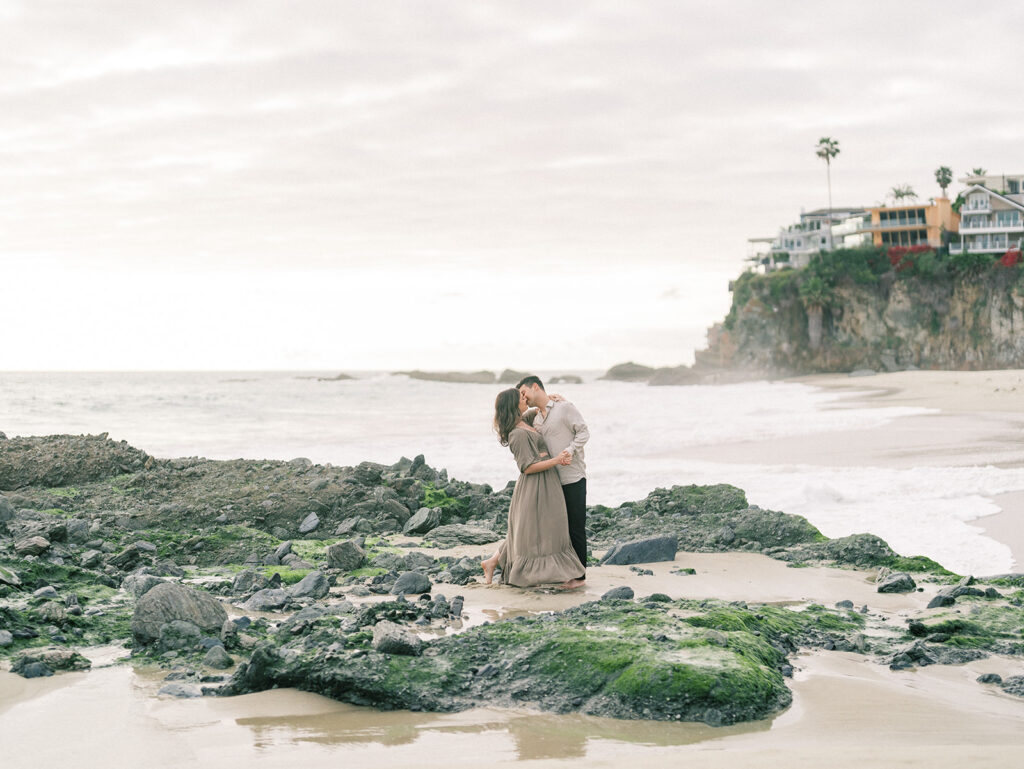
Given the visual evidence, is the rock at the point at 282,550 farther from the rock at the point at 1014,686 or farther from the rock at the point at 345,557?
the rock at the point at 1014,686

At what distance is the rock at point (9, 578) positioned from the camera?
6777mm

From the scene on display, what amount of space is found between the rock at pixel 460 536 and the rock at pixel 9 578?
4435 mm

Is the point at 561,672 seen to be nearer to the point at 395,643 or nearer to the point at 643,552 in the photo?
the point at 395,643

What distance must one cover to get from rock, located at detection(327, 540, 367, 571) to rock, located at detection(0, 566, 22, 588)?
8.81 ft

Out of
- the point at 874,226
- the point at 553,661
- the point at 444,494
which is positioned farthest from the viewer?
the point at 874,226

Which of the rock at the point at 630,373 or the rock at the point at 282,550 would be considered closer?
the rock at the point at 282,550

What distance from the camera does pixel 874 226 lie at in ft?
278

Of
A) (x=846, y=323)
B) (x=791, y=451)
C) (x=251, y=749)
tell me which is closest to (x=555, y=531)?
(x=251, y=749)

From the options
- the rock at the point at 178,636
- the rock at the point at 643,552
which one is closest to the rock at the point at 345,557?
the rock at the point at 643,552

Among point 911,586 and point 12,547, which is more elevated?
point 12,547

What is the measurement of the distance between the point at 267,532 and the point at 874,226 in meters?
84.7

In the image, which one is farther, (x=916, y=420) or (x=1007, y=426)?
(x=916, y=420)

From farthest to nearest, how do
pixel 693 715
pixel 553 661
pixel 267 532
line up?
1. pixel 267 532
2. pixel 553 661
3. pixel 693 715

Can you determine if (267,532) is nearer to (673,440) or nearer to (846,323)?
(673,440)
